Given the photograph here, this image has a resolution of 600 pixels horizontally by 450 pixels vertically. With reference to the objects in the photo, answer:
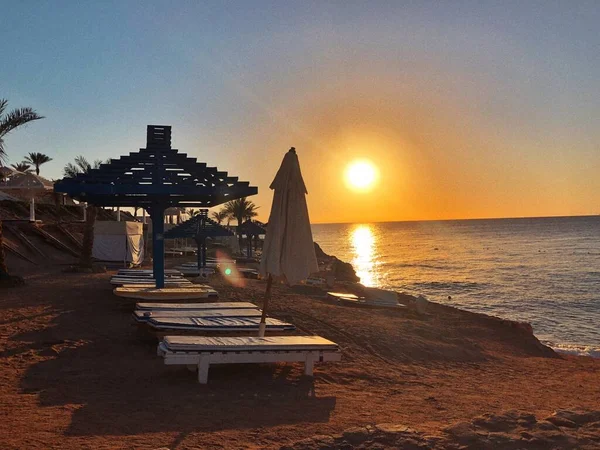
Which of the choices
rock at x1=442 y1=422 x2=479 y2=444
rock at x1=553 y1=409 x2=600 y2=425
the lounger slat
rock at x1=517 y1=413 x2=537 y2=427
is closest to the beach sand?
rock at x1=442 y1=422 x2=479 y2=444

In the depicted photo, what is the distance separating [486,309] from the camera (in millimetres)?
29906

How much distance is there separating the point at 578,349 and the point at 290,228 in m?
14.5

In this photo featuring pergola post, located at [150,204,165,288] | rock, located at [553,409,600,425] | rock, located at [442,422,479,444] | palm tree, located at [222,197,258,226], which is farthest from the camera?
palm tree, located at [222,197,258,226]

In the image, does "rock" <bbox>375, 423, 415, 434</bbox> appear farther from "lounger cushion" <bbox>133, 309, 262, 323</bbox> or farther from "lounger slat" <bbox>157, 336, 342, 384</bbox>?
"lounger cushion" <bbox>133, 309, 262, 323</bbox>

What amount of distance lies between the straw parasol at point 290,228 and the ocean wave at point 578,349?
1275 centimetres

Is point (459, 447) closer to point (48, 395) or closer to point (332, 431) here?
point (332, 431)

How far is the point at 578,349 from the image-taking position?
1862 cm

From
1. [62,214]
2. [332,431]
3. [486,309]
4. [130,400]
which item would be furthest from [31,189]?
[332,431]

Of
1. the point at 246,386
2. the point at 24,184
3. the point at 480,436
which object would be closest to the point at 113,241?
the point at 24,184

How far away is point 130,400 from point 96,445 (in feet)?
4.91

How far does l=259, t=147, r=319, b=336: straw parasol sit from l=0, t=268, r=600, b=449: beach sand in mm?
1492

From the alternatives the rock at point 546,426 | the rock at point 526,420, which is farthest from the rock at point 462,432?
the rock at point 546,426

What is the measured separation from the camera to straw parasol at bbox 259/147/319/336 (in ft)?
26.6

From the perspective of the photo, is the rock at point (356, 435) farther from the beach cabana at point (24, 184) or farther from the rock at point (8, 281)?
the beach cabana at point (24, 184)
